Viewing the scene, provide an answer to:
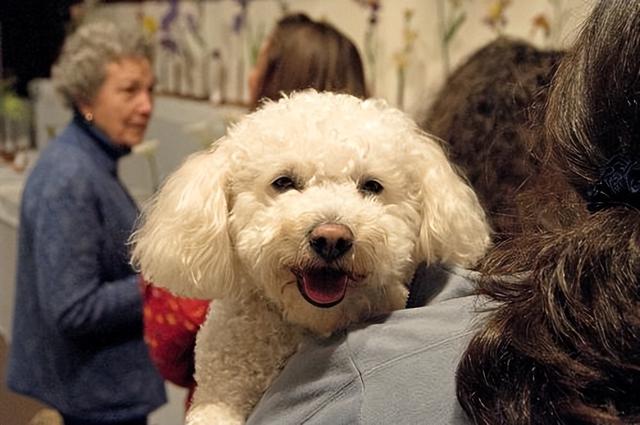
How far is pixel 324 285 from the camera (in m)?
0.92

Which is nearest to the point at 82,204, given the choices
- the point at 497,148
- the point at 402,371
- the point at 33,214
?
the point at 33,214

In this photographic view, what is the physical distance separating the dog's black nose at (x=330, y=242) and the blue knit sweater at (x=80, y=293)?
0.95 meters

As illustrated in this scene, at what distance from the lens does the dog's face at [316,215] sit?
3.01 feet

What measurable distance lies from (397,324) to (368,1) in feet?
6.99

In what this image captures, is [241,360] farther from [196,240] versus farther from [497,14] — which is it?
[497,14]

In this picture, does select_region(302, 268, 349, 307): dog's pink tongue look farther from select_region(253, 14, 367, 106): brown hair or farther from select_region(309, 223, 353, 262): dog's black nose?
select_region(253, 14, 367, 106): brown hair

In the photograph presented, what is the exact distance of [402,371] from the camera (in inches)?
28.1

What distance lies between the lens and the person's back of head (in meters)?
1.20

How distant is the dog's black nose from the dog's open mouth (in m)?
0.02

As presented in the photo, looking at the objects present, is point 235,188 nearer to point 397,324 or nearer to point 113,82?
point 397,324

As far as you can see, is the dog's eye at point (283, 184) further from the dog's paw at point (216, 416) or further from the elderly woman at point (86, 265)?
the elderly woman at point (86, 265)

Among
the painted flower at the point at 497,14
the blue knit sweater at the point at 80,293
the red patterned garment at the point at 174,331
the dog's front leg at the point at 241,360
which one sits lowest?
the blue knit sweater at the point at 80,293

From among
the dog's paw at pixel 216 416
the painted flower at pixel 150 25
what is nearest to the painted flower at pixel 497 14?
the dog's paw at pixel 216 416

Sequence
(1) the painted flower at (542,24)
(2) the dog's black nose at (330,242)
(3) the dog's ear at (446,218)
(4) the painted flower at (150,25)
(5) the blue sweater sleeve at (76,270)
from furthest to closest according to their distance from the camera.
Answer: (4) the painted flower at (150,25), (1) the painted flower at (542,24), (5) the blue sweater sleeve at (76,270), (3) the dog's ear at (446,218), (2) the dog's black nose at (330,242)
